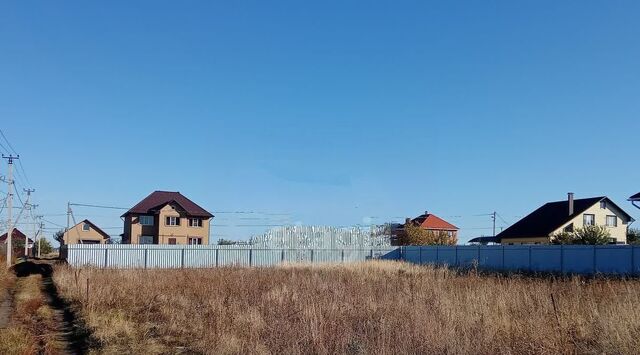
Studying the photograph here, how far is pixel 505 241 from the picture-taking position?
214 ft

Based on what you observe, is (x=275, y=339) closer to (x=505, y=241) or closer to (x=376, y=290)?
(x=376, y=290)

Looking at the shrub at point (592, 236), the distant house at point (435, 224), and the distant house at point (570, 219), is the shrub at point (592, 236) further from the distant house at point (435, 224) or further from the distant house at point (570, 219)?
the distant house at point (435, 224)

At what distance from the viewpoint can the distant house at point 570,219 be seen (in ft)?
Answer: 189

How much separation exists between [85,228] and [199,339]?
86138 millimetres

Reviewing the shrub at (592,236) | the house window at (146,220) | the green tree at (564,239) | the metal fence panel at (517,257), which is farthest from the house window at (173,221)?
the shrub at (592,236)

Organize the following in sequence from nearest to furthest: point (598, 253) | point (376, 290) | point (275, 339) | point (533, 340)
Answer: point (533, 340), point (275, 339), point (376, 290), point (598, 253)

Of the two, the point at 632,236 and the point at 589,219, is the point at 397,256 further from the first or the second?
the point at 632,236

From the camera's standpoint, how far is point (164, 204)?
6694 cm

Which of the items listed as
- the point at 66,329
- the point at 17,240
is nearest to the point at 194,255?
the point at 66,329

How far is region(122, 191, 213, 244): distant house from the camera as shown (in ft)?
220

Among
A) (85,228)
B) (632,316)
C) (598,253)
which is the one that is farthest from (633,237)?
(85,228)

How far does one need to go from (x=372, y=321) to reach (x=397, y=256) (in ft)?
135

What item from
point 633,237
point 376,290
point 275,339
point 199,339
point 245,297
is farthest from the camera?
point 633,237

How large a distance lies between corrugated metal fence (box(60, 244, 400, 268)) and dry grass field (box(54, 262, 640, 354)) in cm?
2414
